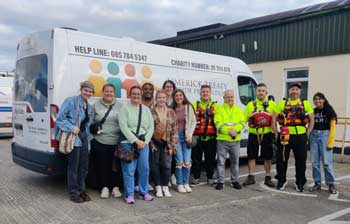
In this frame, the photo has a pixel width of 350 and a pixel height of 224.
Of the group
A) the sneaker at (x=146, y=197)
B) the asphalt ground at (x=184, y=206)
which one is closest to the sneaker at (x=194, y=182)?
the asphalt ground at (x=184, y=206)

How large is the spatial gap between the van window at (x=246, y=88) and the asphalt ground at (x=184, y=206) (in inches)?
87.3

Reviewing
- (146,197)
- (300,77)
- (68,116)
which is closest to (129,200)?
(146,197)

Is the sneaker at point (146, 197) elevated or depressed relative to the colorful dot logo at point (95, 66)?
depressed

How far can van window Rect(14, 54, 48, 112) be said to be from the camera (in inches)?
206

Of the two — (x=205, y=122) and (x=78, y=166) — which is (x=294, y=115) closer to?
(x=205, y=122)

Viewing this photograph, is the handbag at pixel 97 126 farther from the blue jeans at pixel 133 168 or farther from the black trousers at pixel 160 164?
the black trousers at pixel 160 164

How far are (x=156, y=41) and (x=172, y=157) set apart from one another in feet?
44.6

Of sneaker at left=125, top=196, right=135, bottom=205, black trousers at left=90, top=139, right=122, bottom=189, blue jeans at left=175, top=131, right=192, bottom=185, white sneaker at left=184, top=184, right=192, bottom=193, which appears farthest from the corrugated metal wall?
sneaker at left=125, top=196, right=135, bottom=205

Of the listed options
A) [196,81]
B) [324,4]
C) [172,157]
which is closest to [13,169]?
[172,157]

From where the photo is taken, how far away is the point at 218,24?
17.2m

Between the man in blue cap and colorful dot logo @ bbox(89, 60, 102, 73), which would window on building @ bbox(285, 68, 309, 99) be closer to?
the man in blue cap

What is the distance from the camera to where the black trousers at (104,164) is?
17.2 feet

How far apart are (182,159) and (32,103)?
254cm

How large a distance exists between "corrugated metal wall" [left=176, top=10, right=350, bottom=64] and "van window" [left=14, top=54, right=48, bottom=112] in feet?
30.4
